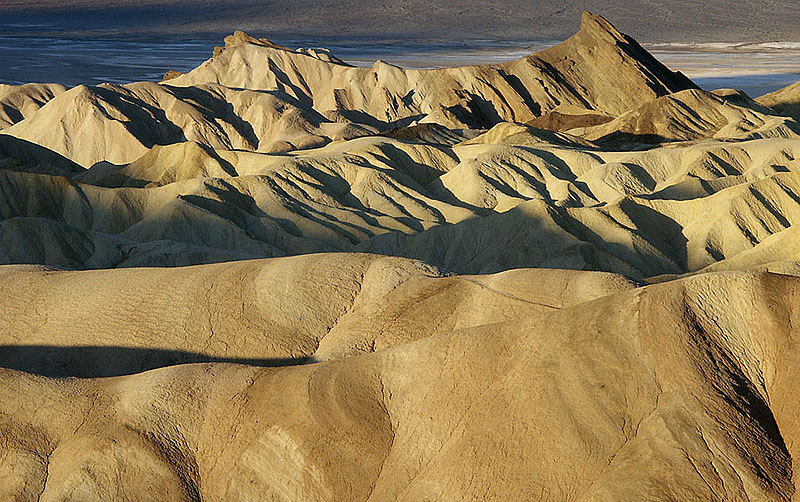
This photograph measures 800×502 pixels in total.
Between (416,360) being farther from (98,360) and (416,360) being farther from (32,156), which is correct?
(32,156)

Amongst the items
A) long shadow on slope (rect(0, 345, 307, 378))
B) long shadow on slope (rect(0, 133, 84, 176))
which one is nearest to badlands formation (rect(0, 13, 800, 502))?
long shadow on slope (rect(0, 345, 307, 378))

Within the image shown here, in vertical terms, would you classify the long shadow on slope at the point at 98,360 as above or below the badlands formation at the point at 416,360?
below

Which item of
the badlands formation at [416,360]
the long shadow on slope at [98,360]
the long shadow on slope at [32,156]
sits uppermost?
the badlands formation at [416,360]

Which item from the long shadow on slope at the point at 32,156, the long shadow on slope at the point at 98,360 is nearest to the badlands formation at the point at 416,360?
the long shadow on slope at the point at 98,360

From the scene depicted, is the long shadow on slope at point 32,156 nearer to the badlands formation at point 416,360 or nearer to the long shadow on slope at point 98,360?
the badlands formation at point 416,360

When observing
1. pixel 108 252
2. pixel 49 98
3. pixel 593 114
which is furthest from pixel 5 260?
pixel 49 98

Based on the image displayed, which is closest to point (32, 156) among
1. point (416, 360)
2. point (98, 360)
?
point (98, 360)

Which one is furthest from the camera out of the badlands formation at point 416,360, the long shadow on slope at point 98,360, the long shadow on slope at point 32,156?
the long shadow on slope at point 32,156

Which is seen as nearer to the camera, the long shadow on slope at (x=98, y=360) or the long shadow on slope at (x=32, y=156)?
the long shadow on slope at (x=98, y=360)

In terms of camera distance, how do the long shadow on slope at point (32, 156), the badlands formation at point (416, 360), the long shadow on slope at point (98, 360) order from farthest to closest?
the long shadow on slope at point (32, 156) → the long shadow on slope at point (98, 360) → the badlands formation at point (416, 360)

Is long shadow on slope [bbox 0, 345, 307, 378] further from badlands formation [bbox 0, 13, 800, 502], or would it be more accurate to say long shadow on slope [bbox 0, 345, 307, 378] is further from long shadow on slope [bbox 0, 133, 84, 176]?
long shadow on slope [bbox 0, 133, 84, 176]
